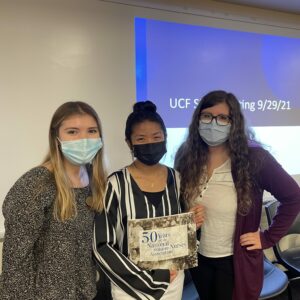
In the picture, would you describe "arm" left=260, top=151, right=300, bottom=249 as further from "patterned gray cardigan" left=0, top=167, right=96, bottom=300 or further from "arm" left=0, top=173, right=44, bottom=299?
"arm" left=0, top=173, right=44, bottom=299

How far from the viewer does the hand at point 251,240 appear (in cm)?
147

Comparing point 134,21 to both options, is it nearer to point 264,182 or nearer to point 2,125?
point 2,125

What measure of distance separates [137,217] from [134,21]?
158 centimetres

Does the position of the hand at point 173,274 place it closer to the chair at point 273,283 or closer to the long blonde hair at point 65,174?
the long blonde hair at point 65,174

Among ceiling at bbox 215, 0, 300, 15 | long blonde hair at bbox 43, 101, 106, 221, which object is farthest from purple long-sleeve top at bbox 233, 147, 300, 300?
ceiling at bbox 215, 0, 300, 15

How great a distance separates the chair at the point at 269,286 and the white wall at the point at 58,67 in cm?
99

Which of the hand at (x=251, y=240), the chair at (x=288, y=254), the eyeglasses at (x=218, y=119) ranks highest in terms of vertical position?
the eyeglasses at (x=218, y=119)

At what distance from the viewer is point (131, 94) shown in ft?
7.47

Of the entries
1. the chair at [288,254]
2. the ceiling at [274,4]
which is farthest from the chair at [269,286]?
the ceiling at [274,4]

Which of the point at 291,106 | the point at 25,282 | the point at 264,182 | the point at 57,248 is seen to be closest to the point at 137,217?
the point at 57,248

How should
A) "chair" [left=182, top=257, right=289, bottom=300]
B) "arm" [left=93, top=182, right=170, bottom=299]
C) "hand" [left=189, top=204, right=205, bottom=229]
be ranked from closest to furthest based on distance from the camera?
"arm" [left=93, top=182, right=170, bottom=299]
"hand" [left=189, top=204, right=205, bottom=229]
"chair" [left=182, top=257, right=289, bottom=300]

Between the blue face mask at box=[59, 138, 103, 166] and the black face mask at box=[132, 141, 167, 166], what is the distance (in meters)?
0.19

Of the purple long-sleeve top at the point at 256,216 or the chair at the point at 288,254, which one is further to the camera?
the chair at the point at 288,254

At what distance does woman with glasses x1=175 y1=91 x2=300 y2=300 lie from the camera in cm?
147
